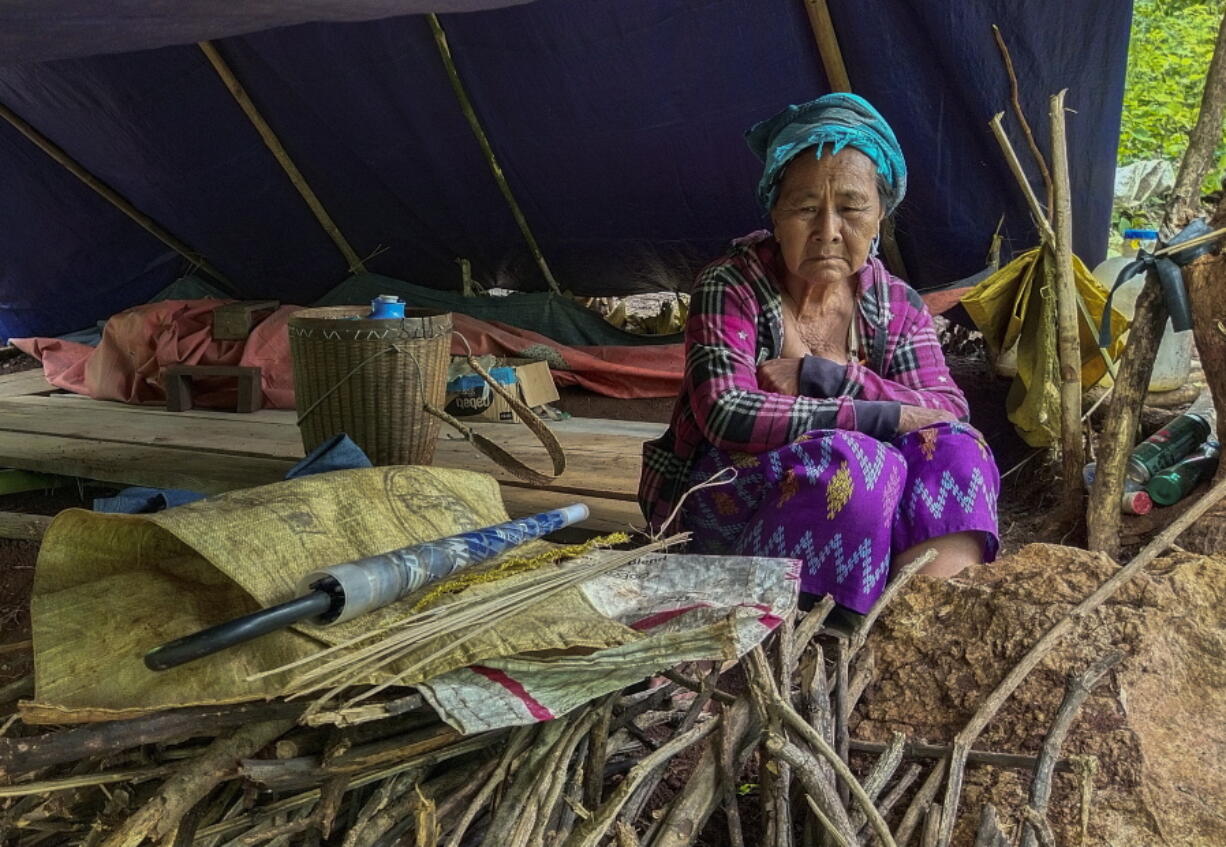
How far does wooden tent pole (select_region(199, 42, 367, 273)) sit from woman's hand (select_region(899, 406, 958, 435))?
3960mm

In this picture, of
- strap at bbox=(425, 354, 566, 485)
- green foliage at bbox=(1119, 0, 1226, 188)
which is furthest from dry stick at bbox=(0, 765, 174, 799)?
green foliage at bbox=(1119, 0, 1226, 188)

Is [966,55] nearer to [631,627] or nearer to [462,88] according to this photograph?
[462,88]

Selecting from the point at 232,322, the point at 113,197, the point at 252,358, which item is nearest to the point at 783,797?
the point at 252,358

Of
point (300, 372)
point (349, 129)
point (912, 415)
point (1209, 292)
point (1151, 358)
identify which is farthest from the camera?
point (349, 129)

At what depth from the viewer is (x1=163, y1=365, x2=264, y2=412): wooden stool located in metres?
4.50

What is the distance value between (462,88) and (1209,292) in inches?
131

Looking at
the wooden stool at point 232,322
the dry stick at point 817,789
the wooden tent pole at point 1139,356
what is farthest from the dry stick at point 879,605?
the wooden stool at point 232,322

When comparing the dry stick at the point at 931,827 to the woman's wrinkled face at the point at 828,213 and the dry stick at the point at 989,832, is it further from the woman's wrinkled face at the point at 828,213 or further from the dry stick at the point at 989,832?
the woman's wrinkled face at the point at 828,213

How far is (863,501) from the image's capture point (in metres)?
1.83

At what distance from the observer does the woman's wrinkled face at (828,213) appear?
202 cm

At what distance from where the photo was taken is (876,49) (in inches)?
143

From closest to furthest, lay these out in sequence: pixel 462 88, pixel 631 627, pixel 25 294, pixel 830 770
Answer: pixel 830 770
pixel 631 627
pixel 462 88
pixel 25 294

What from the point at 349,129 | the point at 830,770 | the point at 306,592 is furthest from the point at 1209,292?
the point at 349,129

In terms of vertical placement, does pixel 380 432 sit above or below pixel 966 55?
below
